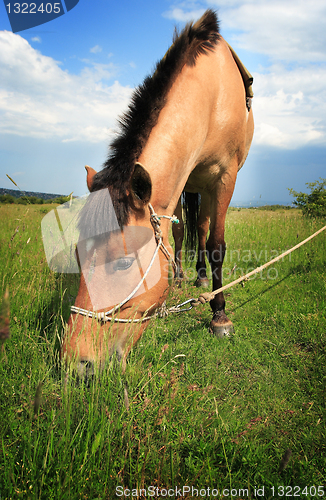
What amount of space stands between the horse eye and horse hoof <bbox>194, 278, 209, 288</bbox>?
2.82m

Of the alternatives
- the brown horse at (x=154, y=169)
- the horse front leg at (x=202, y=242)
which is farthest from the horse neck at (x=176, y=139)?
the horse front leg at (x=202, y=242)

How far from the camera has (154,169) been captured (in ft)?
6.09

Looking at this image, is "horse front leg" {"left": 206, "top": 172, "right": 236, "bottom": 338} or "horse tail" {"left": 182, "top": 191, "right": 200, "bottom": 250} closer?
"horse front leg" {"left": 206, "top": 172, "right": 236, "bottom": 338}

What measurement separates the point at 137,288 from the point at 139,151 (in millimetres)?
926

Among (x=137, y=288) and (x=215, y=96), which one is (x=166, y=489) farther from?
(x=215, y=96)

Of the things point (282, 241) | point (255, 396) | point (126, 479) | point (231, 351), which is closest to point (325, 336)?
point (231, 351)

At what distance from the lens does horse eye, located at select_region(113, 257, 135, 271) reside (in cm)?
167

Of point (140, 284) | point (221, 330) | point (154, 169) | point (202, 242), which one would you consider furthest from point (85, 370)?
point (202, 242)

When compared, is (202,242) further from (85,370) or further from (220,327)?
(85,370)

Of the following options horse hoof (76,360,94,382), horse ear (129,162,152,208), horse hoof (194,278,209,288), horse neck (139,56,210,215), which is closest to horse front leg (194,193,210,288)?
horse hoof (194,278,209,288)

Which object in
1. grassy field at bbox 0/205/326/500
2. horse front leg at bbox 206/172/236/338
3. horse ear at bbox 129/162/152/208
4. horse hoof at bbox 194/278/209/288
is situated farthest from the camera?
horse hoof at bbox 194/278/209/288

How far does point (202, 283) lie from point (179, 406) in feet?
9.29

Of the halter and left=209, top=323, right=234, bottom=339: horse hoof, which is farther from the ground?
the halter

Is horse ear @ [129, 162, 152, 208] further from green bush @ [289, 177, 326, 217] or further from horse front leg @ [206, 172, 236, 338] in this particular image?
green bush @ [289, 177, 326, 217]
